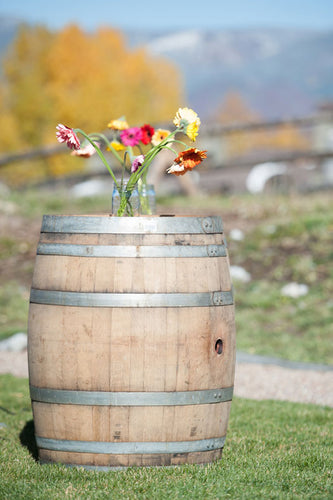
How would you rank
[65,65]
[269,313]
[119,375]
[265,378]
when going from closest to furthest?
[119,375], [265,378], [269,313], [65,65]

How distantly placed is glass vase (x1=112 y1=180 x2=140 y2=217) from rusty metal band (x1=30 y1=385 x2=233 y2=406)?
3.18ft

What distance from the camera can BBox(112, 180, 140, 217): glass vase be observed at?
386 cm

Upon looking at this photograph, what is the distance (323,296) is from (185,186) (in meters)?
5.79

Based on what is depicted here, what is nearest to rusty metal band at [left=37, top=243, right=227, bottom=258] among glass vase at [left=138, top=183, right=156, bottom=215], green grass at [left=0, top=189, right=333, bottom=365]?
glass vase at [left=138, top=183, right=156, bottom=215]

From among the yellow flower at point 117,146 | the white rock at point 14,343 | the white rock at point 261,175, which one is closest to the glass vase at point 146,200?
the yellow flower at point 117,146

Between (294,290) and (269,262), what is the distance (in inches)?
39.9

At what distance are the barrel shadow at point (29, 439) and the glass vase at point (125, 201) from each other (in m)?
1.44

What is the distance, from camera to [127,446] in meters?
3.49

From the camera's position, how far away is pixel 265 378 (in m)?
6.37

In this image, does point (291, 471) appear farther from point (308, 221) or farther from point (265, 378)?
point (308, 221)

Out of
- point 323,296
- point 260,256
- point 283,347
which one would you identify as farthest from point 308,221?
point 283,347

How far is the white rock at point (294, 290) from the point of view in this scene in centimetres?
899

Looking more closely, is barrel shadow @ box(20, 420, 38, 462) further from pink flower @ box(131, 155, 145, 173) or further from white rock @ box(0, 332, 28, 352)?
white rock @ box(0, 332, 28, 352)

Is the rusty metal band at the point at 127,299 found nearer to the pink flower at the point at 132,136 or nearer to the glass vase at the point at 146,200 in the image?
the glass vase at the point at 146,200
